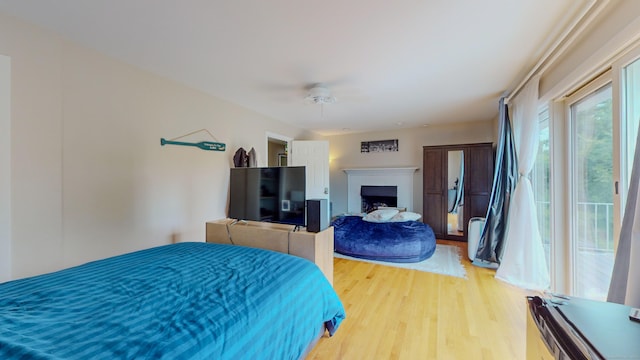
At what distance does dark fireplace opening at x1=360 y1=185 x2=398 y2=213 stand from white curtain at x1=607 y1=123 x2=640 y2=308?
4028mm

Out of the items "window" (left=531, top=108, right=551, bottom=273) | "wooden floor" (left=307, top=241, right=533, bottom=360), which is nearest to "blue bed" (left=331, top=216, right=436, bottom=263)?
"wooden floor" (left=307, top=241, right=533, bottom=360)

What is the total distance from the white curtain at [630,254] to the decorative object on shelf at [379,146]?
4.31m

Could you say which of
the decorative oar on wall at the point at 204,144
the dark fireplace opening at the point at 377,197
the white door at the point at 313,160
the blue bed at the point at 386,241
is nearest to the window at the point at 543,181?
the blue bed at the point at 386,241

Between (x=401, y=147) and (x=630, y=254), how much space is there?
437 centimetres

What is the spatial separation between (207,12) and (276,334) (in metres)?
1.91

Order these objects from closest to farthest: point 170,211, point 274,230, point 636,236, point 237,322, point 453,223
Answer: point 237,322 < point 636,236 < point 274,230 < point 170,211 < point 453,223

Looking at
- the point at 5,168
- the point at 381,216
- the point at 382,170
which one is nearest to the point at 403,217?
the point at 381,216

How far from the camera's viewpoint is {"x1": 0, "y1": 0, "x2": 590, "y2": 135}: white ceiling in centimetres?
149

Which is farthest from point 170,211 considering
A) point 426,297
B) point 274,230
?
point 426,297

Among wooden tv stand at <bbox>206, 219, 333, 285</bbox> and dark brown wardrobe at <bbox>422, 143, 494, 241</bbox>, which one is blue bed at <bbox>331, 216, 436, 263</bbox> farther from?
wooden tv stand at <bbox>206, 219, 333, 285</bbox>

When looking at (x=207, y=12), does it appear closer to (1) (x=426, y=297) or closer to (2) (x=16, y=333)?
(2) (x=16, y=333)

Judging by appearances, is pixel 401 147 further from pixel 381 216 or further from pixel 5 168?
pixel 5 168

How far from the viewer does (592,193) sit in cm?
188

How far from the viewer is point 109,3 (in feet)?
4.74
